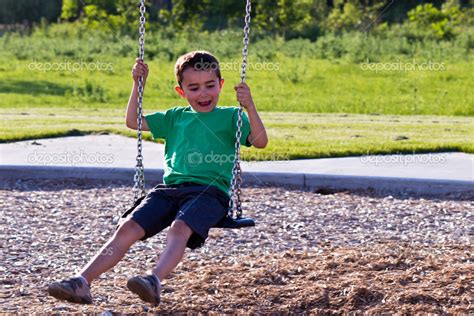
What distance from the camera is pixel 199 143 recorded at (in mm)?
4523

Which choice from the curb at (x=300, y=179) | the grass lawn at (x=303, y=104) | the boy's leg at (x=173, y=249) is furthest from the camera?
the grass lawn at (x=303, y=104)

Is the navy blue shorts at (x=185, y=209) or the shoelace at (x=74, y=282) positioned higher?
the navy blue shorts at (x=185, y=209)

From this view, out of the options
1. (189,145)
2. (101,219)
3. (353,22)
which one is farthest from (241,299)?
(353,22)

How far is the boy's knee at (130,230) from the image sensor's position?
420 cm

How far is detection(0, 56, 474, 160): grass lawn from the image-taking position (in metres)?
9.71

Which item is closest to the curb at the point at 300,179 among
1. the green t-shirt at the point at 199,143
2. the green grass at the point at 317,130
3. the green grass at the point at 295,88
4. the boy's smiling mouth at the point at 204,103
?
the green grass at the point at 317,130

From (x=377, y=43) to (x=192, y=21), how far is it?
21.3ft

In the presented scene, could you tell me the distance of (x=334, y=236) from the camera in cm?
579

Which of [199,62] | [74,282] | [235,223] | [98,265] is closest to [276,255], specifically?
[235,223]

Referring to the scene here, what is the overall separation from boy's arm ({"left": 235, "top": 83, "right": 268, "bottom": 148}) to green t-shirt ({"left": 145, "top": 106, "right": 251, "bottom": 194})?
0.32ft

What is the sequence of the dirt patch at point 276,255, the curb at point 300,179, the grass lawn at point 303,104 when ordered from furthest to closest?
the grass lawn at point 303,104 < the curb at point 300,179 < the dirt patch at point 276,255

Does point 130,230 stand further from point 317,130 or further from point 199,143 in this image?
point 317,130

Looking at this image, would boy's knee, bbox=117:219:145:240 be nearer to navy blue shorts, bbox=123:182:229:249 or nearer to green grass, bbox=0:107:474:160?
navy blue shorts, bbox=123:182:229:249

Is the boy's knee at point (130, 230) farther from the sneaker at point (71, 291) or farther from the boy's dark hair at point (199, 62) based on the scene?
the boy's dark hair at point (199, 62)
